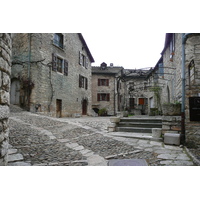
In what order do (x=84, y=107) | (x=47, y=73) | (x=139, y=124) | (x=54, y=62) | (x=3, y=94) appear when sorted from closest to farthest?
(x=3, y=94), (x=139, y=124), (x=47, y=73), (x=54, y=62), (x=84, y=107)

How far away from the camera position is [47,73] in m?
7.61

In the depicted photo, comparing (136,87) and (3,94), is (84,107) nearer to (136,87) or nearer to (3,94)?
(136,87)

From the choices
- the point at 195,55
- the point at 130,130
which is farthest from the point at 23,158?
the point at 195,55

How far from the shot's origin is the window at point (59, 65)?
8.03 meters

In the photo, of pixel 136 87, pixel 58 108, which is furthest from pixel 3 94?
pixel 58 108

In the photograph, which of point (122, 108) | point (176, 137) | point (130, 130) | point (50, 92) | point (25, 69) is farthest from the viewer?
point (50, 92)

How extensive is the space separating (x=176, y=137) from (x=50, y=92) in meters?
6.52

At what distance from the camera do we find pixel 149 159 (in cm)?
191

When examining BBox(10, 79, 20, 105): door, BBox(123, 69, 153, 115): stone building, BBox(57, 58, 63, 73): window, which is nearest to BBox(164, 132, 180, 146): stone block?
BBox(123, 69, 153, 115): stone building

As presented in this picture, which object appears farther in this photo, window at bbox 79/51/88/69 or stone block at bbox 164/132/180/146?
window at bbox 79/51/88/69

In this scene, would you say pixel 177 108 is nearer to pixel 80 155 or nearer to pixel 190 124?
pixel 190 124

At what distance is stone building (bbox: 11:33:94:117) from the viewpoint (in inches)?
276

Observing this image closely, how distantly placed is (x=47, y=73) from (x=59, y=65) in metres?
1.20

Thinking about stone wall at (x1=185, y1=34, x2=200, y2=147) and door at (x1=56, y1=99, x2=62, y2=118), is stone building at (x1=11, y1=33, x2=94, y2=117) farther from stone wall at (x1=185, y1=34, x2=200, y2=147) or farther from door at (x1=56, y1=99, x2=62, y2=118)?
stone wall at (x1=185, y1=34, x2=200, y2=147)
